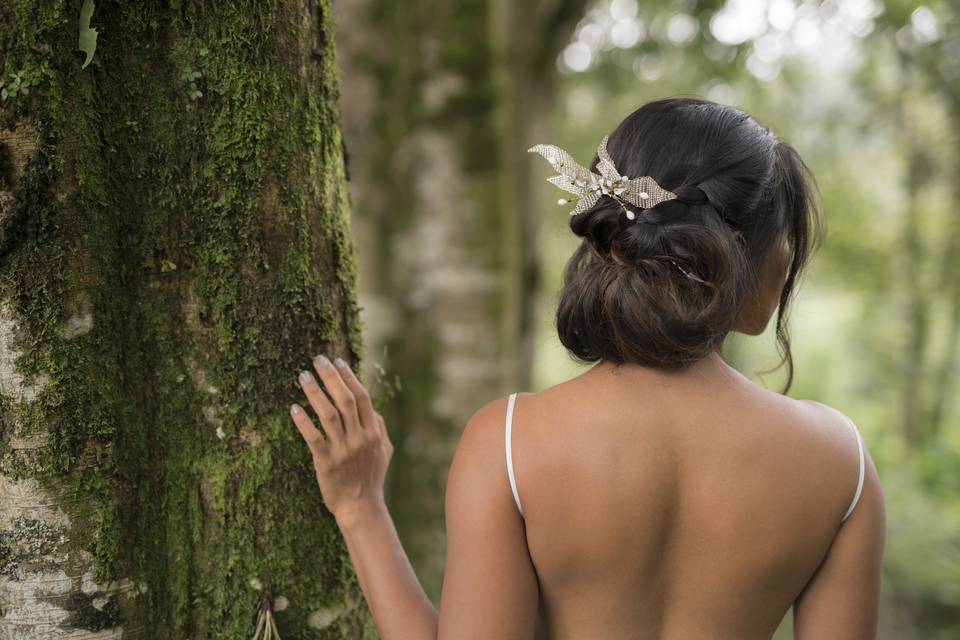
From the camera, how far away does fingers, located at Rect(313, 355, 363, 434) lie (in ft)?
5.60

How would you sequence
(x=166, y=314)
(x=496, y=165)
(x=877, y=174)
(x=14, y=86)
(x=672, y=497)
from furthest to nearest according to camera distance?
(x=877, y=174) → (x=496, y=165) → (x=166, y=314) → (x=672, y=497) → (x=14, y=86)

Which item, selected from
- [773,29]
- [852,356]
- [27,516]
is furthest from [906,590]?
[852,356]

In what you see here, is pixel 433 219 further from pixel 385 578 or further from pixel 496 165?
pixel 385 578

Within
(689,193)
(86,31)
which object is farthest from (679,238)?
(86,31)

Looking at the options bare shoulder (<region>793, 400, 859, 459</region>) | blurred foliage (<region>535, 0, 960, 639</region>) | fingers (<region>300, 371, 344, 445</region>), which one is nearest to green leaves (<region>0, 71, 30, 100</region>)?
fingers (<region>300, 371, 344, 445</region>)

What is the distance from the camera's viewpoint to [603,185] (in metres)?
1.55

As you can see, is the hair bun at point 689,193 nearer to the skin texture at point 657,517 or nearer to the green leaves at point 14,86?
the skin texture at point 657,517

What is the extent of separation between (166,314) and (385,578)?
710mm

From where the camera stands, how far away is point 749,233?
158 cm

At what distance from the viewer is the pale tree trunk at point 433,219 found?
16.4ft

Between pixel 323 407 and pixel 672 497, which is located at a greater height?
pixel 323 407

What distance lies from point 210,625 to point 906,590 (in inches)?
243

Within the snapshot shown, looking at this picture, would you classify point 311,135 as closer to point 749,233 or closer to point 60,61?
point 60,61

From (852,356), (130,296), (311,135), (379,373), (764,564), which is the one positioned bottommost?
(852,356)
